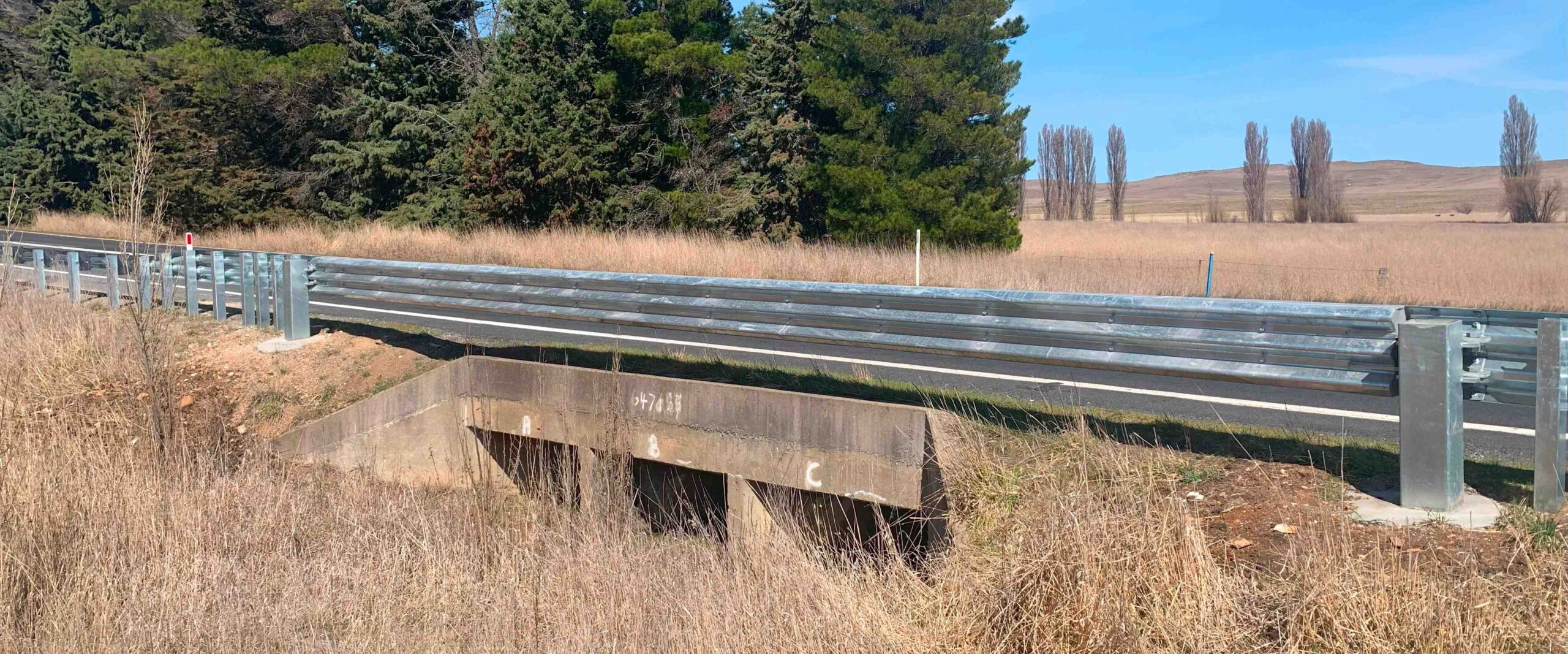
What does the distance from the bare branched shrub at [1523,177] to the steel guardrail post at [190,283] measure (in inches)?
2410

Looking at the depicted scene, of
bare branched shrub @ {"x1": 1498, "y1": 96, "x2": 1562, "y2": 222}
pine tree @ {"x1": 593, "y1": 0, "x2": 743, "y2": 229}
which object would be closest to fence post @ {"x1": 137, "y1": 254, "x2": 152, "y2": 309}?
pine tree @ {"x1": 593, "y1": 0, "x2": 743, "y2": 229}

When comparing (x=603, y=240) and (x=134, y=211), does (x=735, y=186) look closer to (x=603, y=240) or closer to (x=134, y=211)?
(x=603, y=240)

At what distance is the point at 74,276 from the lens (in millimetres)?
13469

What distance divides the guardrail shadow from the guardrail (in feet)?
1.12

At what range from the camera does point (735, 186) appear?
33281mm

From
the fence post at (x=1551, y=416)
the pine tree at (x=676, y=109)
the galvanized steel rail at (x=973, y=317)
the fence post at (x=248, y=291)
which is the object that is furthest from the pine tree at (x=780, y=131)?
the fence post at (x=1551, y=416)

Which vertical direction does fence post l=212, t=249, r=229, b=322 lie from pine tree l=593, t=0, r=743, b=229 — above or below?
below

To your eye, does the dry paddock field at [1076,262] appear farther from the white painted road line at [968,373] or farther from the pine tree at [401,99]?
the white painted road line at [968,373]

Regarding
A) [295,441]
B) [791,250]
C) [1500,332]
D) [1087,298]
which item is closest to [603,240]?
[791,250]

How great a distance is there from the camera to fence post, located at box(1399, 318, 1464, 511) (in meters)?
4.66

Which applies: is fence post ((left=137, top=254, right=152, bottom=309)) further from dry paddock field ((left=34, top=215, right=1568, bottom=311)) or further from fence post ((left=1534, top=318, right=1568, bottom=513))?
fence post ((left=1534, top=318, right=1568, bottom=513))

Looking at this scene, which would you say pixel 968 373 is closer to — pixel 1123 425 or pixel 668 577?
pixel 1123 425

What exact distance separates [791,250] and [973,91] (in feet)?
36.1

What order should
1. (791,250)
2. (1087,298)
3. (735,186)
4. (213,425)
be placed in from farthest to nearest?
(735,186) < (791,250) < (213,425) < (1087,298)
